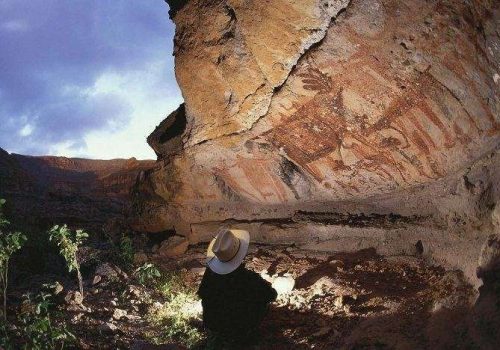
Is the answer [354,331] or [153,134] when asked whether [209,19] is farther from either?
[354,331]

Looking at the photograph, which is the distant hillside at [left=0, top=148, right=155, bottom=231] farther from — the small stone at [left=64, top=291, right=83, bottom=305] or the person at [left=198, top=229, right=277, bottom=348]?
the person at [left=198, top=229, right=277, bottom=348]

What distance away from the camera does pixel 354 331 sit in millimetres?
2807

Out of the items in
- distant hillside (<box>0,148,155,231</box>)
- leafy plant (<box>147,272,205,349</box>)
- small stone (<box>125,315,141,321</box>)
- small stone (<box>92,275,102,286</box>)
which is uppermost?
distant hillside (<box>0,148,155,231</box>)

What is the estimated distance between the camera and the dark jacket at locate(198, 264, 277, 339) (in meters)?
3.10

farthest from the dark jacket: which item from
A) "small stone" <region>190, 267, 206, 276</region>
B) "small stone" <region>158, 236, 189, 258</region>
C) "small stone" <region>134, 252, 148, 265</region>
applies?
"small stone" <region>158, 236, 189, 258</region>

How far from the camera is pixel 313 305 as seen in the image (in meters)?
3.44

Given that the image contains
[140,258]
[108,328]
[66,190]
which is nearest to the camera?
[108,328]

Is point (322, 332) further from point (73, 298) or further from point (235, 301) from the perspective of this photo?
point (73, 298)

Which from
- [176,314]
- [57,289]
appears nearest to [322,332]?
[176,314]

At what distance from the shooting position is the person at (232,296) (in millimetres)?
3107

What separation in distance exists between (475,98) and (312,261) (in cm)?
235

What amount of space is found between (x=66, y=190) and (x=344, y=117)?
43.2 feet

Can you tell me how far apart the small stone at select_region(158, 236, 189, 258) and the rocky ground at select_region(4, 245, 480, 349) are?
0.96m

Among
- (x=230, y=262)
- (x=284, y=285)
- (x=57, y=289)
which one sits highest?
(x=57, y=289)
